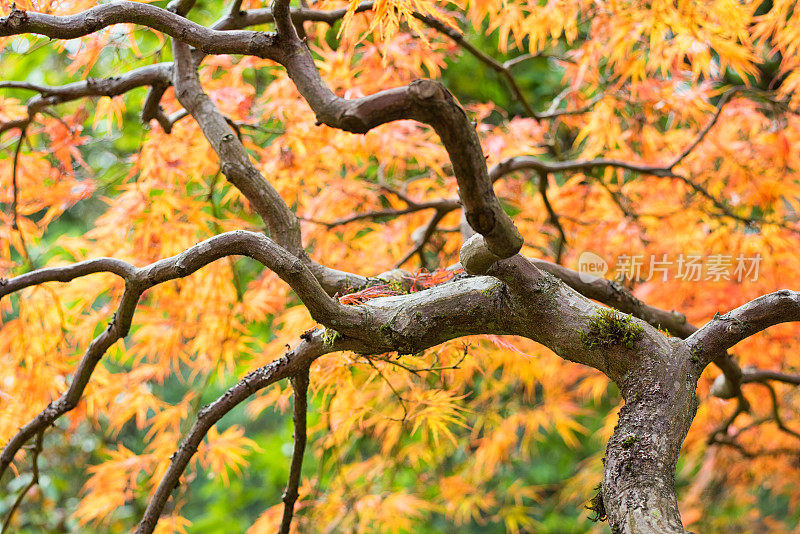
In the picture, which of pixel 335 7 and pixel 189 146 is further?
pixel 189 146

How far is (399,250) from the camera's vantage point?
2314 mm

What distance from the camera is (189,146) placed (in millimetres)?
1886

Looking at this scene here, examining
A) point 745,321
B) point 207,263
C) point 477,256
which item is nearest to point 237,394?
point 207,263

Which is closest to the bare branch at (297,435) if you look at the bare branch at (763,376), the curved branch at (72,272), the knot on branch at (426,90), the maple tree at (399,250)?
the maple tree at (399,250)

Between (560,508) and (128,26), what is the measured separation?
325 cm

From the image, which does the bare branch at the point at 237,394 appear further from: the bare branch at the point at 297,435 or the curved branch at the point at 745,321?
the curved branch at the point at 745,321

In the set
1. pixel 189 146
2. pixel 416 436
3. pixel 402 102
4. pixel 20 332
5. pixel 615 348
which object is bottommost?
pixel 615 348

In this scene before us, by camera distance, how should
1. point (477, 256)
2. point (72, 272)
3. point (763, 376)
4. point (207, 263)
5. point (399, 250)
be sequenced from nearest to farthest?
1. point (477, 256)
2. point (207, 263)
3. point (72, 272)
4. point (763, 376)
5. point (399, 250)

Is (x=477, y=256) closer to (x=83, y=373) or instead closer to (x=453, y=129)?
(x=453, y=129)

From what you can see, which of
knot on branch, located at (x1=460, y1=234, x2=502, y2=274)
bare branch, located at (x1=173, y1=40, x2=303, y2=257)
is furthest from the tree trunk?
bare branch, located at (x1=173, y1=40, x2=303, y2=257)

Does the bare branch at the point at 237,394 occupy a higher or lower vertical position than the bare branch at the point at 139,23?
lower

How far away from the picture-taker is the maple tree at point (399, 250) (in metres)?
1.00

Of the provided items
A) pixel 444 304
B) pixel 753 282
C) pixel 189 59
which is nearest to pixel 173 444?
pixel 189 59

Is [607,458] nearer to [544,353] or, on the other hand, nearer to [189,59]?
[189,59]
